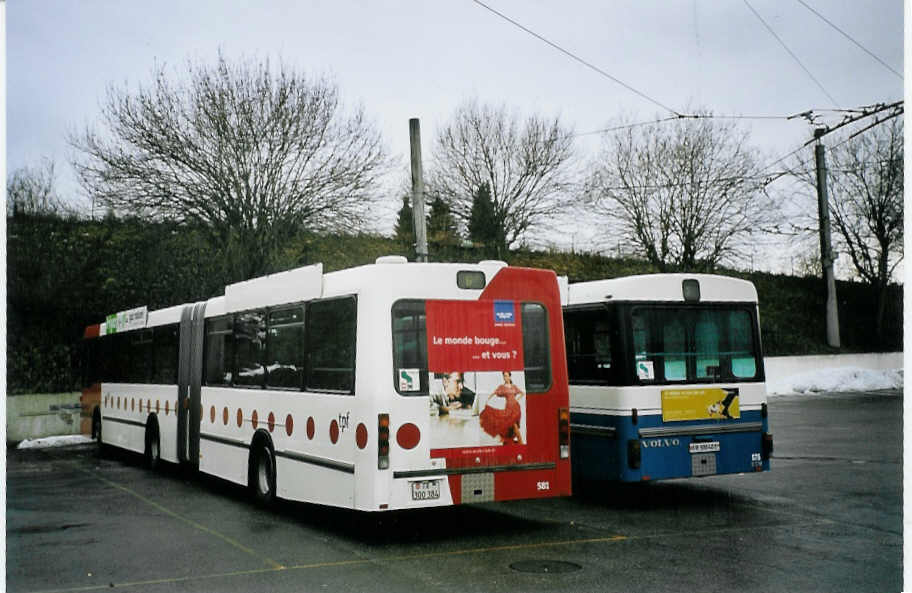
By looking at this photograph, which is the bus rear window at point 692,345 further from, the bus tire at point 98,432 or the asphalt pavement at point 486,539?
the bus tire at point 98,432

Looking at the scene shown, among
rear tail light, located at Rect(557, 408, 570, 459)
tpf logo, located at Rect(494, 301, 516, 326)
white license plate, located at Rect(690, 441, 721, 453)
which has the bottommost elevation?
white license plate, located at Rect(690, 441, 721, 453)

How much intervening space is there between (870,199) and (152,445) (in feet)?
56.5

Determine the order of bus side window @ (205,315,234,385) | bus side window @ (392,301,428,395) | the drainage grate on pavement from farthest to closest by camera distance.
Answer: bus side window @ (205,315,234,385) < bus side window @ (392,301,428,395) < the drainage grate on pavement

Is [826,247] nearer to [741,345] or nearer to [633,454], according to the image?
[741,345]

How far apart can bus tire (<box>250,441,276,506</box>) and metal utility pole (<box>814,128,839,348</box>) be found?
11.6 meters

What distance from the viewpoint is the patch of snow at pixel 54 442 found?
21656 millimetres

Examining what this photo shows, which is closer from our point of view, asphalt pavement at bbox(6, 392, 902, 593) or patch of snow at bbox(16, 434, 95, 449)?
asphalt pavement at bbox(6, 392, 902, 593)

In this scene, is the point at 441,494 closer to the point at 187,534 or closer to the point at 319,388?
the point at 319,388

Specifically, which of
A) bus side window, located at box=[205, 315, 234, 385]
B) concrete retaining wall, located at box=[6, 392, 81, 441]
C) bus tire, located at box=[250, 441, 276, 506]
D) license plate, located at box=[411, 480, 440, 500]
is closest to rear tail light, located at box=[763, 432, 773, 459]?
license plate, located at box=[411, 480, 440, 500]

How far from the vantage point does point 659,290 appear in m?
11.2

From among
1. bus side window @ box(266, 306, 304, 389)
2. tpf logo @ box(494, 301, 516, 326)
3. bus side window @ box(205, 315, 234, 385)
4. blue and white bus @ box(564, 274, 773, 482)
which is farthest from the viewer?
bus side window @ box(205, 315, 234, 385)

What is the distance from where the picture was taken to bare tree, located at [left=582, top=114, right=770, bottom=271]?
35812 millimetres

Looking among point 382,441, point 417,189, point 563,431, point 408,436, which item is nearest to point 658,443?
point 563,431

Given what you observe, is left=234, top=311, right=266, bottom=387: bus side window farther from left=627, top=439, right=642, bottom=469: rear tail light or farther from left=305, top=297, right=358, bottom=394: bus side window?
left=627, top=439, right=642, bottom=469: rear tail light
